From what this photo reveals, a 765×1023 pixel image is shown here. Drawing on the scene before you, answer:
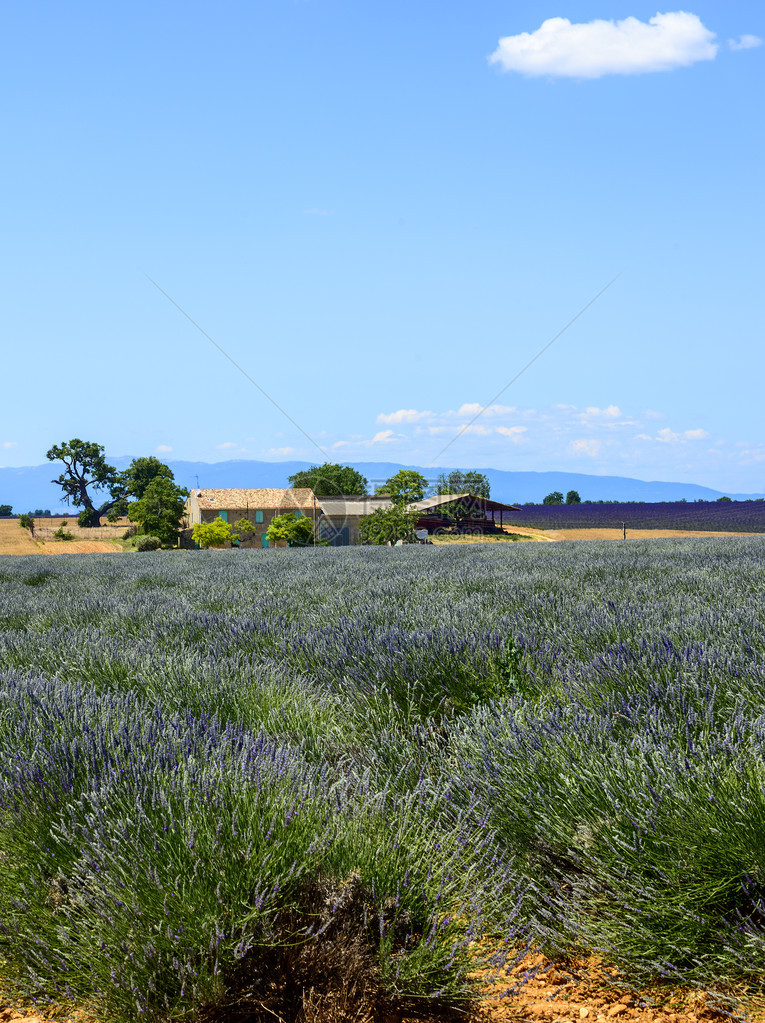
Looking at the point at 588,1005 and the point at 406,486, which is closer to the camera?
the point at 588,1005

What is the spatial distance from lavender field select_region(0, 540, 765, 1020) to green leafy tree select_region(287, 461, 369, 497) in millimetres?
90725

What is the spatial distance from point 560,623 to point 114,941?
11.2ft

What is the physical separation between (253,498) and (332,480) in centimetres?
1878

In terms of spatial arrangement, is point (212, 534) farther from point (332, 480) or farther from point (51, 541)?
point (332, 480)

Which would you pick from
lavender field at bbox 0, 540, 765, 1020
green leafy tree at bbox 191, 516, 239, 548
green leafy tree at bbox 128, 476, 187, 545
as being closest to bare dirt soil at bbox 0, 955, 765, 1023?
lavender field at bbox 0, 540, 765, 1020

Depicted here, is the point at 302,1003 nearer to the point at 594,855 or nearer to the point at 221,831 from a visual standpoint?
the point at 221,831

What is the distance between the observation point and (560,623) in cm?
459

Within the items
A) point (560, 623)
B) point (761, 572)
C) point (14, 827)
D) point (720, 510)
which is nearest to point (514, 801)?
point (14, 827)

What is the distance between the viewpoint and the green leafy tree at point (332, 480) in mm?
95938

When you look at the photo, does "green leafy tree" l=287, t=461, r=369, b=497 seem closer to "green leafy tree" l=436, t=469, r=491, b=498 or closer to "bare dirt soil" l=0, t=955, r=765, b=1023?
"green leafy tree" l=436, t=469, r=491, b=498

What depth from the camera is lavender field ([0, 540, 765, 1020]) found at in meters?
1.69

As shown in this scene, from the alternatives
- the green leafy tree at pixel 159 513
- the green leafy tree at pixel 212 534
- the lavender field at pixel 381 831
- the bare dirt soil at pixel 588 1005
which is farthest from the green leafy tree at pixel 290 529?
the bare dirt soil at pixel 588 1005

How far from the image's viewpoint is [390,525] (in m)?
58.6

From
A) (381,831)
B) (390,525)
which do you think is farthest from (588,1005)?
Result: (390,525)
